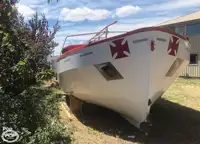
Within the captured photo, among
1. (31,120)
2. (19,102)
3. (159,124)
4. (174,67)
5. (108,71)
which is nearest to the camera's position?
(31,120)

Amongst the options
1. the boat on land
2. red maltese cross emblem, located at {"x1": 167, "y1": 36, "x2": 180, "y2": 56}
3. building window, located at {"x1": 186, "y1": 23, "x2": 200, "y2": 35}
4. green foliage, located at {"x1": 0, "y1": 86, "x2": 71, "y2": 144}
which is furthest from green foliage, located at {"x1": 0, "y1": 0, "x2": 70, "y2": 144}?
building window, located at {"x1": 186, "y1": 23, "x2": 200, "y2": 35}

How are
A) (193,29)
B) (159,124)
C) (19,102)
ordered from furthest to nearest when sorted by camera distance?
(193,29) < (159,124) < (19,102)

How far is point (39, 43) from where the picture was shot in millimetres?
14125

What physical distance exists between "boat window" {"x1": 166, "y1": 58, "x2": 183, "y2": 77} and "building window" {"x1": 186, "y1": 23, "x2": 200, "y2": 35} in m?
12.0

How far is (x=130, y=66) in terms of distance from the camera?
7.28 m

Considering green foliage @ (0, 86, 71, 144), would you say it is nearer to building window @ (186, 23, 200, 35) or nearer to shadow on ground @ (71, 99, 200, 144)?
shadow on ground @ (71, 99, 200, 144)

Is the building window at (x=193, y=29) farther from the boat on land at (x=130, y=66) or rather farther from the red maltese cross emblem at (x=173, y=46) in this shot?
the red maltese cross emblem at (x=173, y=46)

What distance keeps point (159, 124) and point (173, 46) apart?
2415 millimetres

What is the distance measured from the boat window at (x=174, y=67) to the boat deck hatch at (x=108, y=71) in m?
1.47

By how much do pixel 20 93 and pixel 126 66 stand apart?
2763 millimetres

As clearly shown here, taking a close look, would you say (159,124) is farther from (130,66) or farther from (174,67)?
(130,66)

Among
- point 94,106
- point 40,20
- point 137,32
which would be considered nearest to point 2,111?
point 137,32

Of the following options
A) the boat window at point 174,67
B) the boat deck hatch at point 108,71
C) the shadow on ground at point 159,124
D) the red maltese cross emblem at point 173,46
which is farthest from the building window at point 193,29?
the boat deck hatch at point 108,71

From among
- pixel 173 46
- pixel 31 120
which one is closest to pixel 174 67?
pixel 173 46
